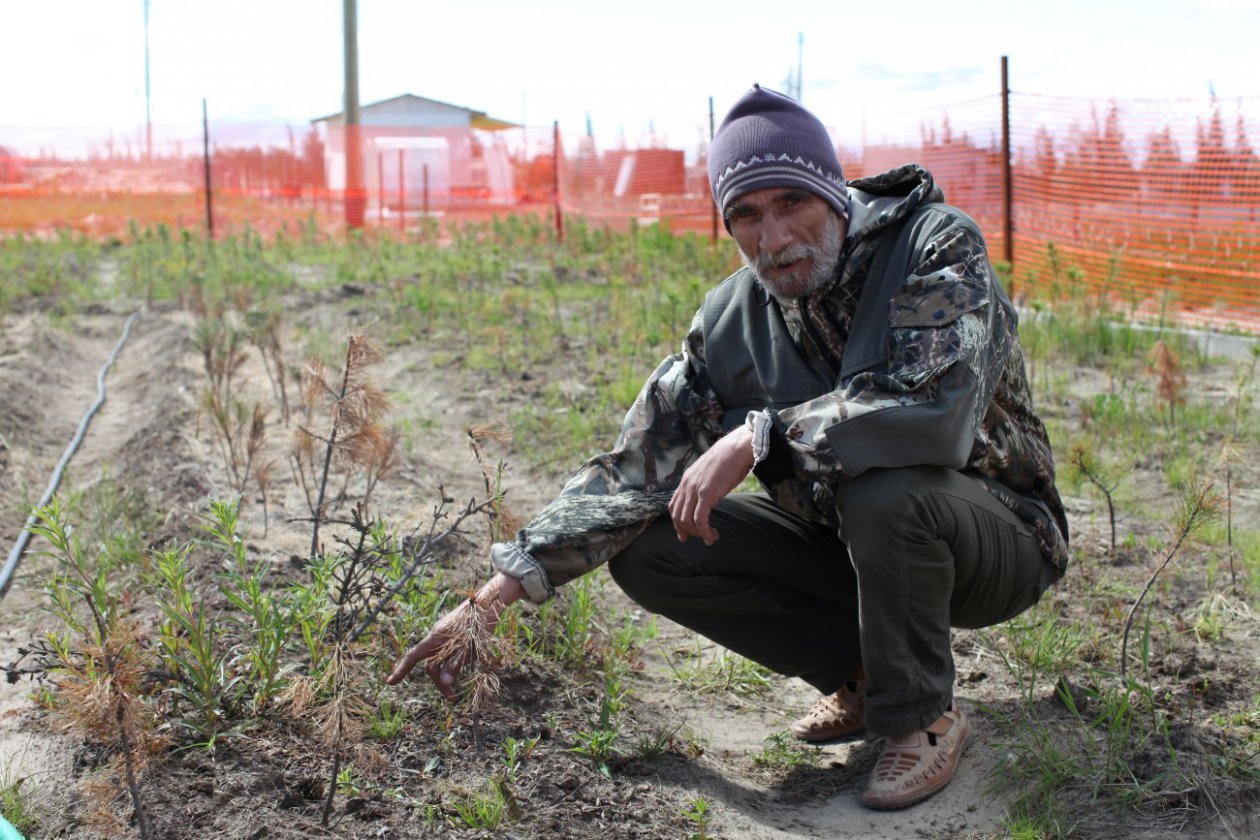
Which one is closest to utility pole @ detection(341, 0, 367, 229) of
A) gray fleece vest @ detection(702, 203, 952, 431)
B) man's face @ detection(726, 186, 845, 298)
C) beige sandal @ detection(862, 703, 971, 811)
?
gray fleece vest @ detection(702, 203, 952, 431)

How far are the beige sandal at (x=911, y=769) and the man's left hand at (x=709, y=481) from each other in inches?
26.0

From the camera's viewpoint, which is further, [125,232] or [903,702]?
[125,232]

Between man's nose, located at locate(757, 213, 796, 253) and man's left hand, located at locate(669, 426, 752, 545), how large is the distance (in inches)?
16.6

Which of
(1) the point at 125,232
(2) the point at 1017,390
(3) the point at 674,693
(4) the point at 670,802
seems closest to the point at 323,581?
(4) the point at 670,802

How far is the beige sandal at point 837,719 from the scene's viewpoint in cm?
313

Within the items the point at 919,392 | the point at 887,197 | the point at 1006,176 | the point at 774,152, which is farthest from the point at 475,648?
the point at 1006,176

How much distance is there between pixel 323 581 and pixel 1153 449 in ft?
12.0

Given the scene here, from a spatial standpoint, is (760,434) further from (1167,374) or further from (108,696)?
(1167,374)

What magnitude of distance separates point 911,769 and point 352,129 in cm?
1732

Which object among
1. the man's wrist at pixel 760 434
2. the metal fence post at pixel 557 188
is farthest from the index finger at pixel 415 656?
the metal fence post at pixel 557 188

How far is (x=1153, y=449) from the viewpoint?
515cm

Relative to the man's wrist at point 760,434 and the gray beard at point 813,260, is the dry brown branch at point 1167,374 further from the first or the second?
the man's wrist at point 760,434

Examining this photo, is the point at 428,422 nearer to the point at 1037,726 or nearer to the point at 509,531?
the point at 509,531

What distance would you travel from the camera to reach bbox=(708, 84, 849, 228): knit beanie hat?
107 inches
